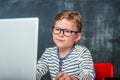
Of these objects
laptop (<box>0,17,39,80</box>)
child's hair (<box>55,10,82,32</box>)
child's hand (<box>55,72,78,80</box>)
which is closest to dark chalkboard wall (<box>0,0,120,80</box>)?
child's hair (<box>55,10,82,32</box>)

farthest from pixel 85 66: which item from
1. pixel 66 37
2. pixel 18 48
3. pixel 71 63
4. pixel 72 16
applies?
pixel 18 48

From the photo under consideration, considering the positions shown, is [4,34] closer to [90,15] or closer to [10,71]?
[10,71]

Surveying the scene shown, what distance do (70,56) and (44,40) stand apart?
274 mm

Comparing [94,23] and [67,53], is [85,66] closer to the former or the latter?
[67,53]

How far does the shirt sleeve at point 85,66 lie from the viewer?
1.83 metres

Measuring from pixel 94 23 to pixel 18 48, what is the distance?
98 cm

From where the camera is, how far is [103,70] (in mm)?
1828

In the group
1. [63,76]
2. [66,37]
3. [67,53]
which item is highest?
[66,37]

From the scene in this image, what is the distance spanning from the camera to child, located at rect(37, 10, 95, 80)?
1.93 metres

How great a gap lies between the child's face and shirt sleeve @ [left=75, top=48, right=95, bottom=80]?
0.39 ft

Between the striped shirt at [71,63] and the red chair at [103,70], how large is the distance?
0.04 m

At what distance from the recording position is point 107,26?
6.34 feet

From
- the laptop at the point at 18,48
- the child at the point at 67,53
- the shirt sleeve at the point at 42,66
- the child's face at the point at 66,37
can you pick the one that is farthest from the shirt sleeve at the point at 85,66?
the laptop at the point at 18,48

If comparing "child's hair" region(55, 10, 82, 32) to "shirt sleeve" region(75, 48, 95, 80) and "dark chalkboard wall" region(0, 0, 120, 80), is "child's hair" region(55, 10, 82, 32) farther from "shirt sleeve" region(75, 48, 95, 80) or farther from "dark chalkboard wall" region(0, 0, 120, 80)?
"shirt sleeve" region(75, 48, 95, 80)
